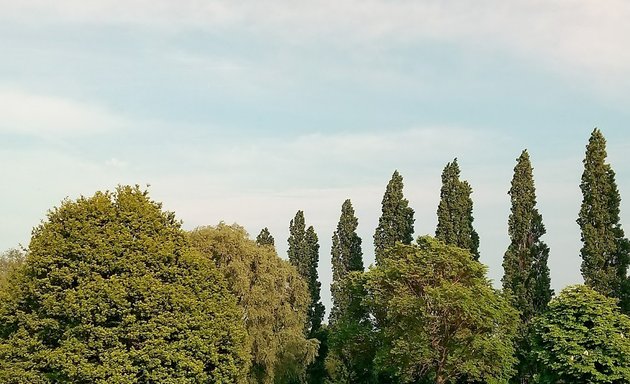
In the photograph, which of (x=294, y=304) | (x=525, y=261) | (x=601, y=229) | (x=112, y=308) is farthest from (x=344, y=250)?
(x=112, y=308)

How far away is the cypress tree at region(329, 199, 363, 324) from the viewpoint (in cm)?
6969

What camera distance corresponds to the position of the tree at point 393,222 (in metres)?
62.6

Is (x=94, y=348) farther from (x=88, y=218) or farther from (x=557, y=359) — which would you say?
(x=557, y=359)

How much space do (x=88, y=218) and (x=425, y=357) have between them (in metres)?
21.7

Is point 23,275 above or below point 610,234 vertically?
below

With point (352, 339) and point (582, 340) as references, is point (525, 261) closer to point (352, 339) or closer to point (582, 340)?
point (582, 340)

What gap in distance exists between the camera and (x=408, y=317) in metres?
45.0

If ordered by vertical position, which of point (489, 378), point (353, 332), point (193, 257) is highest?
point (193, 257)

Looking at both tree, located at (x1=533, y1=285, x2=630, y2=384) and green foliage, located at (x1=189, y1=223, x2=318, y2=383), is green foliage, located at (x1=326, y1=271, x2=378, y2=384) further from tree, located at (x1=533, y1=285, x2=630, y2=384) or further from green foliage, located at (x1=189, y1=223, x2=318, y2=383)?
tree, located at (x1=533, y1=285, x2=630, y2=384)

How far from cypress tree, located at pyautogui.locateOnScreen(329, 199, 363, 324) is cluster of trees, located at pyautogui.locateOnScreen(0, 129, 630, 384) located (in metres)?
4.81

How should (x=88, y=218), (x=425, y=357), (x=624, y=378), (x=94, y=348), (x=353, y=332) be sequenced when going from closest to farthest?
(x=94, y=348) < (x=88, y=218) < (x=624, y=378) < (x=425, y=357) < (x=353, y=332)

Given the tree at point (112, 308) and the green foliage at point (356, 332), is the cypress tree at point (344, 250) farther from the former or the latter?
the tree at point (112, 308)

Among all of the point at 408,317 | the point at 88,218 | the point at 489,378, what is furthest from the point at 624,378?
the point at 88,218

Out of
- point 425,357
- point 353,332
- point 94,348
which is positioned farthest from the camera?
point 353,332
